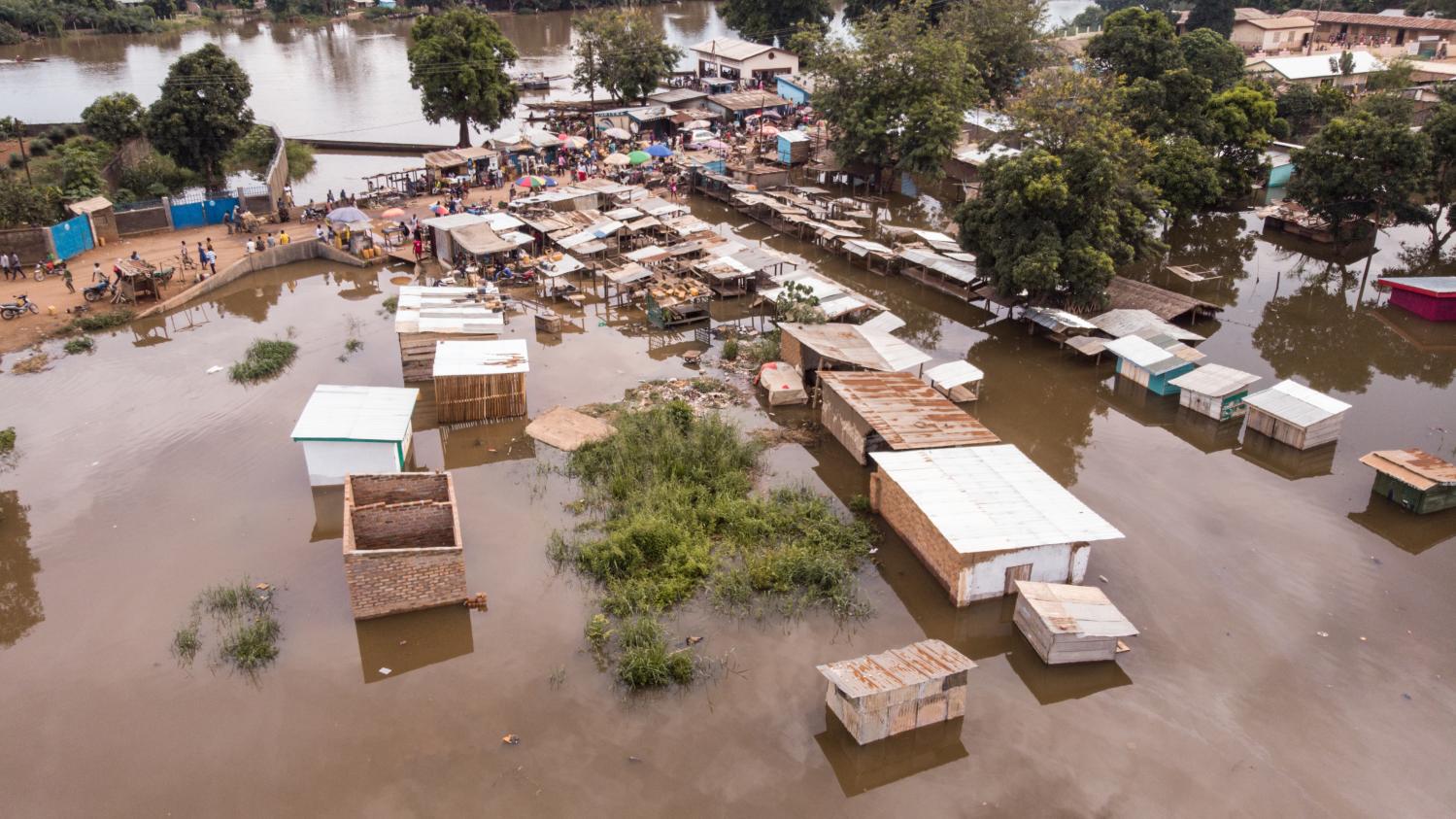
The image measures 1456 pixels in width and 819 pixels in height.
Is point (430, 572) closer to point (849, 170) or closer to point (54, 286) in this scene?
point (54, 286)

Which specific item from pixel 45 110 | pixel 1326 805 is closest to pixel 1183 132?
pixel 1326 805

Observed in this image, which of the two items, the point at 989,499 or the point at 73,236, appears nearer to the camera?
the point at 989,499

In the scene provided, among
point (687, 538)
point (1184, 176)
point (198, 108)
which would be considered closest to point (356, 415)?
point (687, 538)

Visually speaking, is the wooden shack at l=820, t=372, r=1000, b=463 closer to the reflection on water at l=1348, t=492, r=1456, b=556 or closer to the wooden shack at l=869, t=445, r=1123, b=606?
the wooden shack at l=869, t=445, r=1123, b=606

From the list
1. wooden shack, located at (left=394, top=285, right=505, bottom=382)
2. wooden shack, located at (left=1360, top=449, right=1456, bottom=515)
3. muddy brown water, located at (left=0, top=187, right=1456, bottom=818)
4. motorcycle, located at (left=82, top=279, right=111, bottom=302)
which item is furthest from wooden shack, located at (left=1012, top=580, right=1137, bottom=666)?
motorcycle, located at (left=82, top=279, right=111, bottom=302)

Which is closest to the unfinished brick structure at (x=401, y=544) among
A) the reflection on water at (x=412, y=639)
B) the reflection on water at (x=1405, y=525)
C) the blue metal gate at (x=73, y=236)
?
the reflection on water at (x=412, y=639)

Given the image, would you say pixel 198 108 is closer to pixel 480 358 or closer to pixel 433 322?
pixel 433 322
